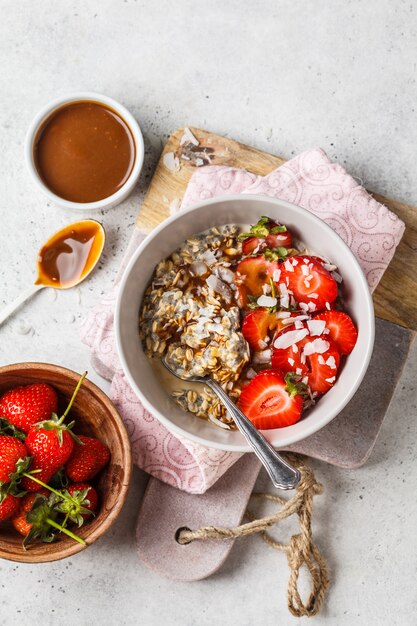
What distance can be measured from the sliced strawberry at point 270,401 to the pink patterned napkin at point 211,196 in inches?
9.2

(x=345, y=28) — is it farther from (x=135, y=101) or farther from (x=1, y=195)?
(x=1, y=195)

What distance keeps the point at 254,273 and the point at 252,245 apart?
0.07m

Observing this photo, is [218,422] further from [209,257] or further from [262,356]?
[209,257]

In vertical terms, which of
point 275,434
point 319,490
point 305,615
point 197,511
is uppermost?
point 275,434

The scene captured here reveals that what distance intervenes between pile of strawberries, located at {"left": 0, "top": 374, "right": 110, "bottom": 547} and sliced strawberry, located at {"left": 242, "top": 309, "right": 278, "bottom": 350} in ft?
1.45

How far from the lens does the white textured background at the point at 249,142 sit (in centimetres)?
196

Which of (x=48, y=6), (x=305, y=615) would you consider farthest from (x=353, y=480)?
(x=48, y=6)

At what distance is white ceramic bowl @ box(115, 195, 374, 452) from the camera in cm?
149

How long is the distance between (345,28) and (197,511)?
1428 mm

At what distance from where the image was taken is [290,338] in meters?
1.53

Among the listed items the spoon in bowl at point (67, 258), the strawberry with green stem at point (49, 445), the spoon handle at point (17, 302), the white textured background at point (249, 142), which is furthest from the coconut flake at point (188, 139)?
the strawberry with green stem at point (49, 445)

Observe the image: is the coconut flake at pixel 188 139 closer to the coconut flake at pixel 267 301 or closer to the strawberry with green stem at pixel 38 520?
the coconut flake at pixel 267 301

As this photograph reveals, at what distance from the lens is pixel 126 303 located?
1.59 meters

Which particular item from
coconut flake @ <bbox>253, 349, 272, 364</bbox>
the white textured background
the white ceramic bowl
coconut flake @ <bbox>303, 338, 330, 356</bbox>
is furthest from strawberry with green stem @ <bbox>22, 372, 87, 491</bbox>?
coconut flake @ <bbox>303, 338, 330, 356</bbox>
